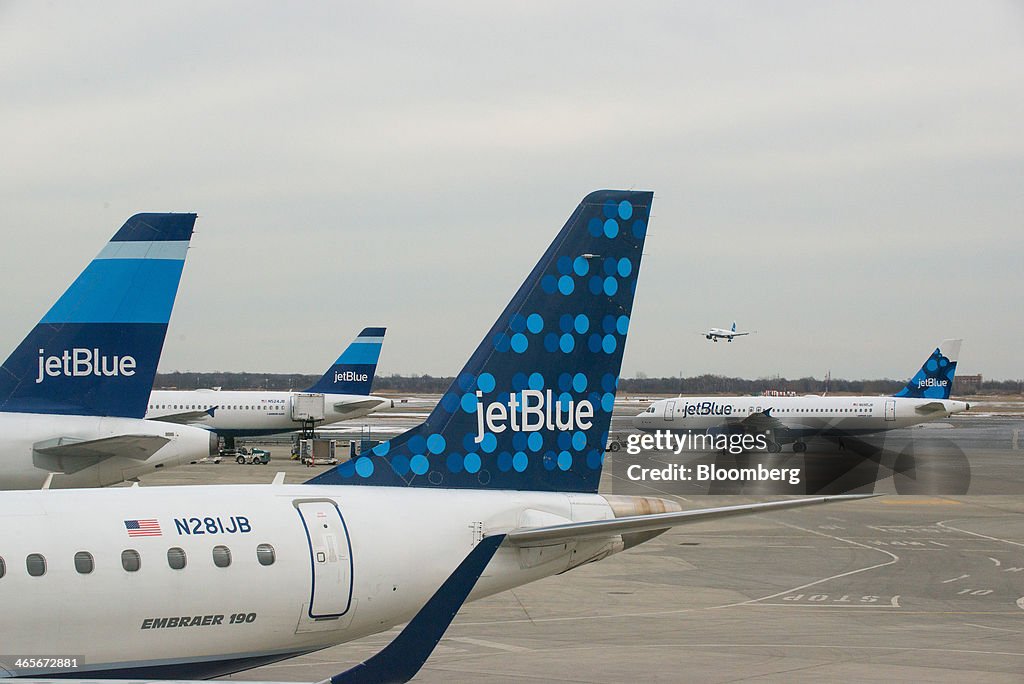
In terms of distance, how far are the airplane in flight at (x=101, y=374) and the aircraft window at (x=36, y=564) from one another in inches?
381

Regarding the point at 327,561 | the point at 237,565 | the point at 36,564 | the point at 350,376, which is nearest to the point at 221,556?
the point at 237,565

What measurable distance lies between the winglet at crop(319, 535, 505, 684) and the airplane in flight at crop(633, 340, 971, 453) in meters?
68.7

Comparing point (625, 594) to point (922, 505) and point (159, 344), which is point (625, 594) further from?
point (922, 505)

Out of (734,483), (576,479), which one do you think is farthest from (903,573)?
(734,483)

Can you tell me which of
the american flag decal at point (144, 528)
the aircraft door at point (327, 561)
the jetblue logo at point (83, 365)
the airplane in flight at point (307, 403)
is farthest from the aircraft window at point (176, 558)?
the airplane in flight at point (307, 403)

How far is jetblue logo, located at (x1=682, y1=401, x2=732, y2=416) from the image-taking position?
77.8 meters

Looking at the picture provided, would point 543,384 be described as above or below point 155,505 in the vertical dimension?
above

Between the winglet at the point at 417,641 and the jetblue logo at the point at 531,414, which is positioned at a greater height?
the jetblue logo at the point at 531,414

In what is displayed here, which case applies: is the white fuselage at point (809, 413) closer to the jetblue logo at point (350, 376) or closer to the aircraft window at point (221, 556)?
the jetblue logo at point (350, 376)

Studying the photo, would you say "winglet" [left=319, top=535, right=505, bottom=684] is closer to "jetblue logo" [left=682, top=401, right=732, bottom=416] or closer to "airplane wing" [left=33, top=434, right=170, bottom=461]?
"airplane wing" [left=33, top=434, right=170, bottom=461]

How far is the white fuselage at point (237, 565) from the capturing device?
10.2m

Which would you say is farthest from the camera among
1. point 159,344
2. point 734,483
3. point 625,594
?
point 734,483

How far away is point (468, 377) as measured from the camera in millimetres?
13398

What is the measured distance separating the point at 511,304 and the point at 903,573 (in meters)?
17.6
